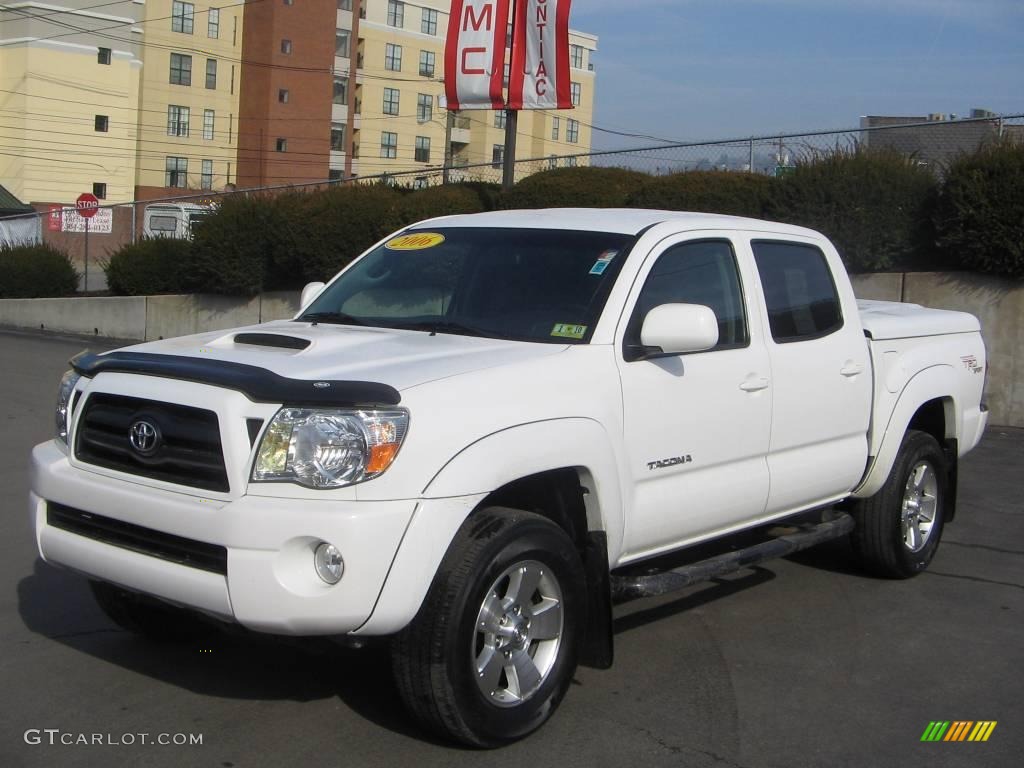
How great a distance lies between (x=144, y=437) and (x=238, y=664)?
1362mm

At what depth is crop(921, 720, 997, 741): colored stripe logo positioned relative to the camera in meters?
4.69

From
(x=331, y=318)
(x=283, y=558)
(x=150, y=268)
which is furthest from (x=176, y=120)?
(x=283, y=558)

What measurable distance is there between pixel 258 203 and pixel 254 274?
114 cm

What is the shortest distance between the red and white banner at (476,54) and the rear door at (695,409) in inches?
386

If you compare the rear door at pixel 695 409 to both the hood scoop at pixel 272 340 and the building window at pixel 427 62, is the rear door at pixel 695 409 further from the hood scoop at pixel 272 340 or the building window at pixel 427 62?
the building window at pixel 427 62

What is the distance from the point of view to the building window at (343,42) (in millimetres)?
64312

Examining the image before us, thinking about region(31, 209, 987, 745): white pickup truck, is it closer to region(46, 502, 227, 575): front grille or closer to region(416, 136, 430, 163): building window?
region(46, 502, 227, 575): front grille

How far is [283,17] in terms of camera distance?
6047cm

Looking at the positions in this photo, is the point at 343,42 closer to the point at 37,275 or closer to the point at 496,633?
the point at 37,275

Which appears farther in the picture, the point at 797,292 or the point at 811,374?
the point at 797,292

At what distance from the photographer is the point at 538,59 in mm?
14828

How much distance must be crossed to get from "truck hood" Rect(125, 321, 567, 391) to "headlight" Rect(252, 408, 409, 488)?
0.57ft

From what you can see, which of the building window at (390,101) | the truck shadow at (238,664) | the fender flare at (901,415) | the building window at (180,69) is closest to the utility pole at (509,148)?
the fender flare at (901,415)

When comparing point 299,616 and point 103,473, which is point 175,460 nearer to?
point 103,473
